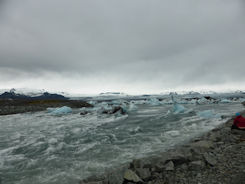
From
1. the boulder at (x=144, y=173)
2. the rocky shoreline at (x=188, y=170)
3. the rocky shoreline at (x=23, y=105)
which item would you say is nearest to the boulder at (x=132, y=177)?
the rocky shoreline at (x=188, y=170)

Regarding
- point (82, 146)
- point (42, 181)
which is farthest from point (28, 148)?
point (42, 181)

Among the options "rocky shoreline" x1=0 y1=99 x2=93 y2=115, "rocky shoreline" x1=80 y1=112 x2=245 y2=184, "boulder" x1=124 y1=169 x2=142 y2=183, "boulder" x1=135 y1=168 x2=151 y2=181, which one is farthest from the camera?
"rocky shoreline" x1=0 y1=99 x2=93 y2=115

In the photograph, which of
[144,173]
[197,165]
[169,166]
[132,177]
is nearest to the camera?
[132,177]

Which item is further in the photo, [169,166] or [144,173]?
[169,166]

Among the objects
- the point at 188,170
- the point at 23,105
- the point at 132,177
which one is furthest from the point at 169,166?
the point at 23,105

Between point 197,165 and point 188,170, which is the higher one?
point 197,165

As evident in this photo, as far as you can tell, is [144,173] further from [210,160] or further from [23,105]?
[23,105]

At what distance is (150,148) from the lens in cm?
825

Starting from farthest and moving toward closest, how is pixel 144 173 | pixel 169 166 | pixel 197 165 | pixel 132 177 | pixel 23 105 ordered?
pixel 23 105 < pixel 169 166 < pixel 197 165 < pixel 144 173 < pixel 132 177

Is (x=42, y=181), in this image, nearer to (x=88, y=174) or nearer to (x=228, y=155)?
(x=88, y=174)

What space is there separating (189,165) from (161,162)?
2.89 ft

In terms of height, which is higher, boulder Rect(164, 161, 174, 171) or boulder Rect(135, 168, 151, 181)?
boulder Rect(164, 161, 174, 171)

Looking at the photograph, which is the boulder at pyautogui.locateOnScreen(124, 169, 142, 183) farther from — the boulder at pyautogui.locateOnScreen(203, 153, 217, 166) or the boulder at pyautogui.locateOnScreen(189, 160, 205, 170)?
the boulder at pyautogui.locateOnScreen(203, 153, 217, 166)

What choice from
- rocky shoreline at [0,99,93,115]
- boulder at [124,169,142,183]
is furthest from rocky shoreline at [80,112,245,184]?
rocky shoreline at [0,99,93,115]
